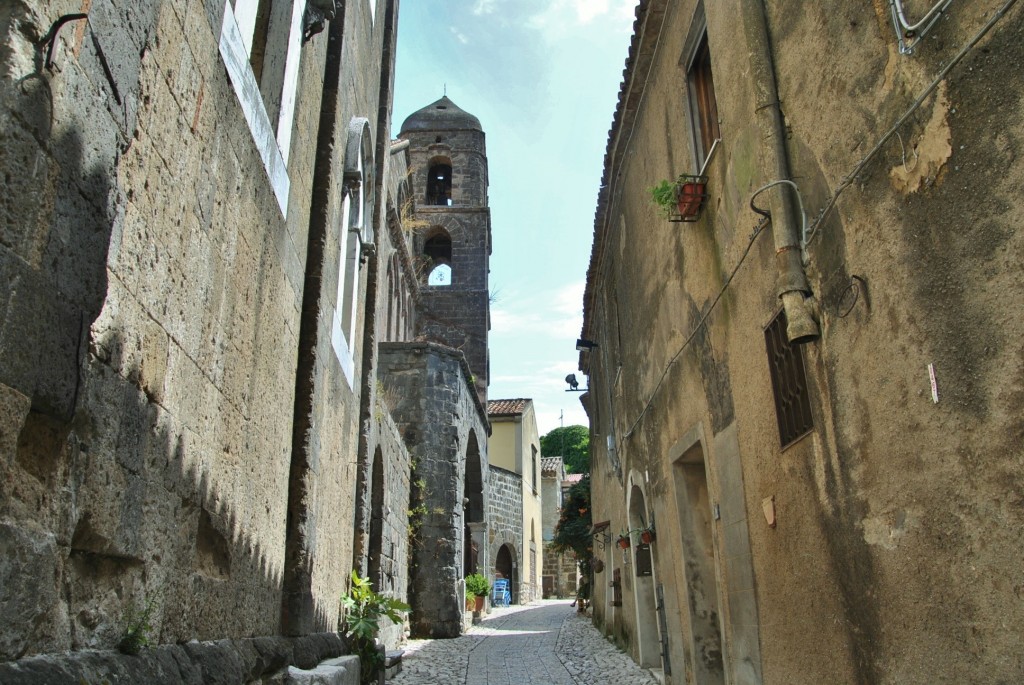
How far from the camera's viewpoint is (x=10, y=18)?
1.88 m

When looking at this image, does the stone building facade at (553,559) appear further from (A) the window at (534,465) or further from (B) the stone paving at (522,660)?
(B) the stone paving at (522,660)

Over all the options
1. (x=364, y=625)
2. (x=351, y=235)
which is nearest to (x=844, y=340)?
(x=364, y=625)

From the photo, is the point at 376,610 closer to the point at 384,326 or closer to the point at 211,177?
the point at 211,177

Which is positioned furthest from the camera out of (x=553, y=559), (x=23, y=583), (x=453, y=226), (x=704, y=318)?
(x=553, y=559)

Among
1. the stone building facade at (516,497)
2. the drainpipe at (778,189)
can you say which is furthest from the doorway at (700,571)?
the stone building facade at (516,497)

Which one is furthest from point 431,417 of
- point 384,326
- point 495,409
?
point 495,409

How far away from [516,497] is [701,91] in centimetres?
2280

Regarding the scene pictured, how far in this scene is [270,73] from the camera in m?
4.79

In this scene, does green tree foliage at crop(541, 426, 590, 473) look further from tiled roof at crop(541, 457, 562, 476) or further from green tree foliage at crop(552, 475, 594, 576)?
green tree foliage at crop(552, 475, 594, 576)

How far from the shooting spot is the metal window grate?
3887 millimetres

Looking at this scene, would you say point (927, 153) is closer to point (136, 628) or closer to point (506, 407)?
point (136, 628)

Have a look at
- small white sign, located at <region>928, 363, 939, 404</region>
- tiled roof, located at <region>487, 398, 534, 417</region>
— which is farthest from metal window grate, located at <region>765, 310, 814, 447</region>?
tiled roof, located at <region>487, 398, 534, 417</region>

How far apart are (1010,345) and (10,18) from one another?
112 inches

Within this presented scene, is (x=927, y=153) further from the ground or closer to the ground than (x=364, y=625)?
further from the ground
